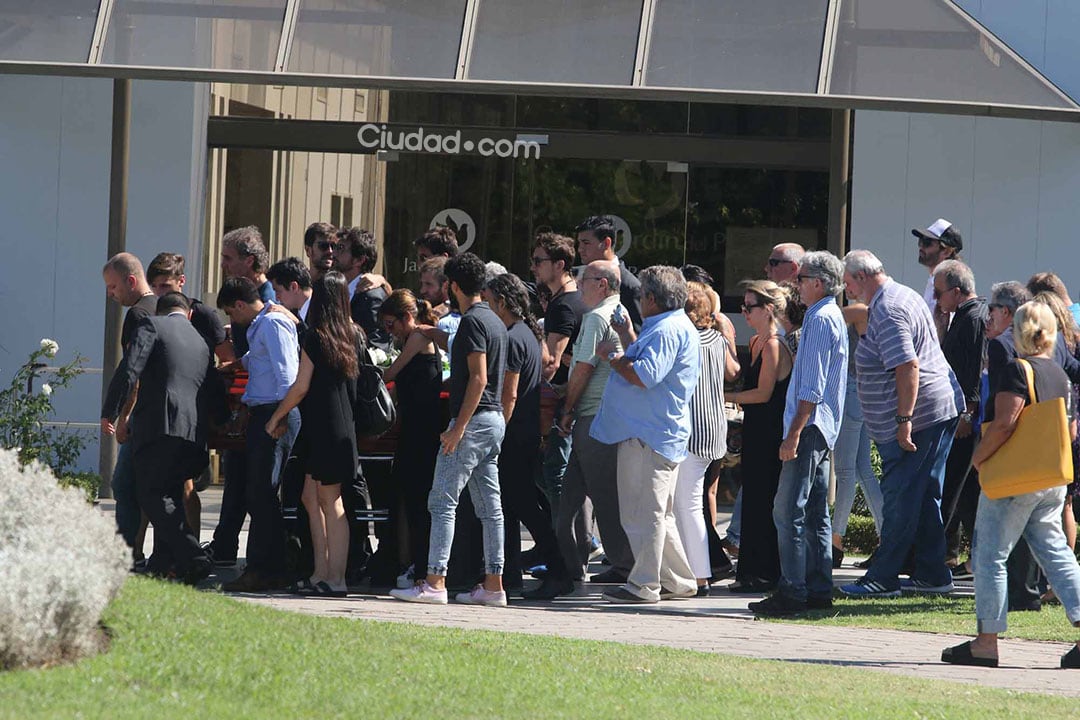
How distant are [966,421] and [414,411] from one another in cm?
343

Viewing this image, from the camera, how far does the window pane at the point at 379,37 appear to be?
13.4 m

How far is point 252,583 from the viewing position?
370 inches

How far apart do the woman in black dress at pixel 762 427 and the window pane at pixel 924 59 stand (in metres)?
3.95

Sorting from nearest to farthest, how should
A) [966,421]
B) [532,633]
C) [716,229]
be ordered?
[532,633] < [966,421] < [716,229]

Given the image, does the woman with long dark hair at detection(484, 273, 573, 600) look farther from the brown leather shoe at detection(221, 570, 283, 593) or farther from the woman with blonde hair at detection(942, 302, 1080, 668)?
the woman with blonde hair at detection(942, 302, 1080, 668)

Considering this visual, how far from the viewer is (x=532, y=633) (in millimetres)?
8180

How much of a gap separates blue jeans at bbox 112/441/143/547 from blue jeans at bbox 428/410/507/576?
1.89 m

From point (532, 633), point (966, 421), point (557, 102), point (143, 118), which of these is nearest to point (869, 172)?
point (557, 102)

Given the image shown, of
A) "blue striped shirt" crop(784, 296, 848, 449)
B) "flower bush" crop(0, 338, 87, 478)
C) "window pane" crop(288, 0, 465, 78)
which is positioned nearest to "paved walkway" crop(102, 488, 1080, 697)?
"blue striped shirt" crop(784, 296, 848, 449)

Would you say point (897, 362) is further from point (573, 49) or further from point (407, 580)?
point (573, 49)

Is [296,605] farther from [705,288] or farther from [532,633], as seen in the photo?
[705,288]

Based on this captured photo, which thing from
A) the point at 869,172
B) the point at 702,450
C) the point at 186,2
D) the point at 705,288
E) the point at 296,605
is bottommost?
the point at 296,605

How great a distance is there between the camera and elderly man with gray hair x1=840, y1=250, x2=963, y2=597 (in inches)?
372

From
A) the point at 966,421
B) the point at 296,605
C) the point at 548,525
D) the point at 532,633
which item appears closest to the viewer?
the point at 532,633
